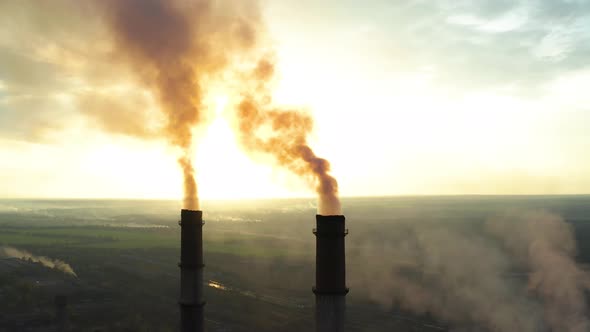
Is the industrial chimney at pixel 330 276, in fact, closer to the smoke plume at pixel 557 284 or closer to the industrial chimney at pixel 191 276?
the industrial chimney at pixel 191 276

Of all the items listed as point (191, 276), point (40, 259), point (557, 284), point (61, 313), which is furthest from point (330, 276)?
point (40, 259)

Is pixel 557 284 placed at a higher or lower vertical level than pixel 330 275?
lower

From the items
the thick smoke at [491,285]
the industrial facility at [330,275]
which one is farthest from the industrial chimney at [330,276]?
the thick smoke at [491,285]

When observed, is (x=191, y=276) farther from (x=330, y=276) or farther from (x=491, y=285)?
(x=491, y=285)

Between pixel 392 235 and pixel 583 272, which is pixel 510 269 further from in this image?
pixel 392 235

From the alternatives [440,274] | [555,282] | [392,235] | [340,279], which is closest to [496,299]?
[555,282]

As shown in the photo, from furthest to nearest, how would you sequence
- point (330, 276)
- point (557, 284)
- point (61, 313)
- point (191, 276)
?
point (557, 284) < point (61, 313) < point (191, 276) < point (330, 276)
